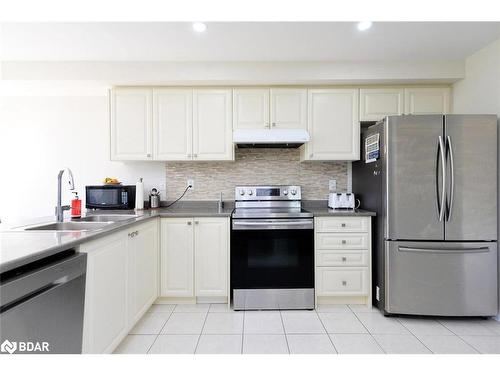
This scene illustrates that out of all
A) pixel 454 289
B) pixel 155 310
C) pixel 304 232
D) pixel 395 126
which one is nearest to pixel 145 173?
pixel 155 310

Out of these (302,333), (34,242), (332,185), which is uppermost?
(332,185)

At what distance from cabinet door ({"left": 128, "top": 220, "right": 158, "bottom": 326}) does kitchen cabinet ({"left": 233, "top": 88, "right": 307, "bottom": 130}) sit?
134 centimetres

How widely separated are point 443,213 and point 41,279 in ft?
8.70

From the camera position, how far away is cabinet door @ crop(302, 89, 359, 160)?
9.07ft

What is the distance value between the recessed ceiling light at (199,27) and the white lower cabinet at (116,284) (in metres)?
1.58

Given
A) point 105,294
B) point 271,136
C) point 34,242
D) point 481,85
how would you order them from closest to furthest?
point 34,242 < point 105,294 < point 481,85 < point 271,136

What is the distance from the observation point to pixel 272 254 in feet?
8.11

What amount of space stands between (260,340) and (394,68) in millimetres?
2682

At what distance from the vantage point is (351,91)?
9.07ft

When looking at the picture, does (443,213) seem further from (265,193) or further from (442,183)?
(265,193)

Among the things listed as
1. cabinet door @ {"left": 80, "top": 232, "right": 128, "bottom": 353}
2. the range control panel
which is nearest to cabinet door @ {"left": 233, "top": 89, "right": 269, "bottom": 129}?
the range control panel

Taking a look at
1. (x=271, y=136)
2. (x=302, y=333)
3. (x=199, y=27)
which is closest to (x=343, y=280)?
(x=302, y=333)

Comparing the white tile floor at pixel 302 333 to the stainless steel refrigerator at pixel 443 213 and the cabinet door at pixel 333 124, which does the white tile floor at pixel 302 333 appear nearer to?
the stainless steel refrigerator at pixel 443 213

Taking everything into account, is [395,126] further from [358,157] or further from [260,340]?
[260,340]
